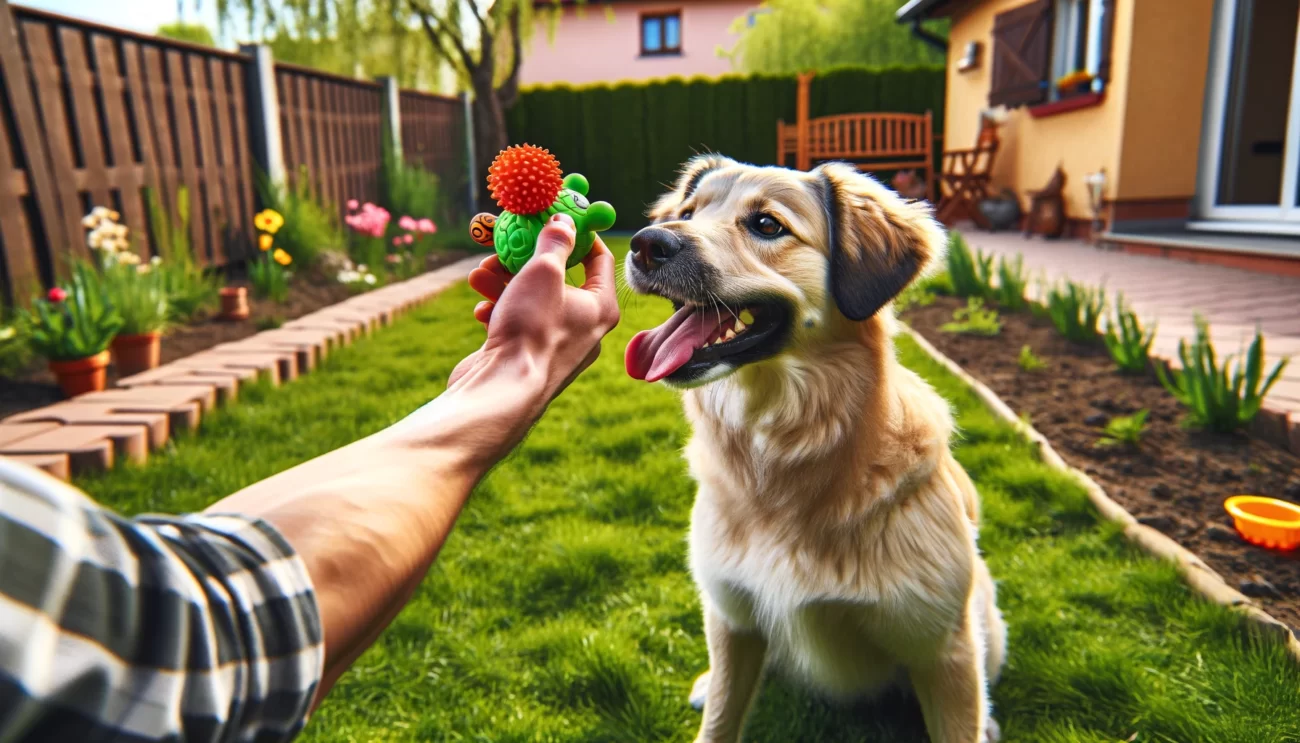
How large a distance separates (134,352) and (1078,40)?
10.4m

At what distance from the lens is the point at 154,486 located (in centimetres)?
313

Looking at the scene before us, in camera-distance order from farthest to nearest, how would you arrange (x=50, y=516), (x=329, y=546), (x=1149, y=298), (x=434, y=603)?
(x=1149, y=298), (x=434, y=603), (x=329, y=546), (x=50, y=516)

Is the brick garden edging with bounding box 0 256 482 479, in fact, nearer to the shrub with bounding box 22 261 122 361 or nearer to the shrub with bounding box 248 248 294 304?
the shrub with bounding box 22 261 122 361

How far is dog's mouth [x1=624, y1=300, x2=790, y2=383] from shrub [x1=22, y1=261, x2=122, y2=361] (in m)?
3.34

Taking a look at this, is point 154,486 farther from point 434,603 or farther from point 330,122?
point 330,122

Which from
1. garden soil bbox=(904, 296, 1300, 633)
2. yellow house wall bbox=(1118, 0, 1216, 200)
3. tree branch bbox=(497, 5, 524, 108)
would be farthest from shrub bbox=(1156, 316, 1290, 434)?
tree branch bbox=(497, 5, 524, 108)

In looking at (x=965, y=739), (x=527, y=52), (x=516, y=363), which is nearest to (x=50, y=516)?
(x=516, y=363)

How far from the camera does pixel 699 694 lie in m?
2.12

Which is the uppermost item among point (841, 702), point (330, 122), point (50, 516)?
point (330, 122)

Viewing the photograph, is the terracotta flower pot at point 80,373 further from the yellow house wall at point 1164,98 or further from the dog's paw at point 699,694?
the yellow house wall at point 1164,98

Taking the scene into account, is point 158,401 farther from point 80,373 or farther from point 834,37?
point 834,37

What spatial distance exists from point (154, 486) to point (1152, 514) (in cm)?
366

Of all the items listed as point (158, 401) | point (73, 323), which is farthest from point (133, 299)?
point (158, 401)

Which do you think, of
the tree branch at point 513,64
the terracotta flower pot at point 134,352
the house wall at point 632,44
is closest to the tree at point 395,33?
the tree branch at point 513,64
